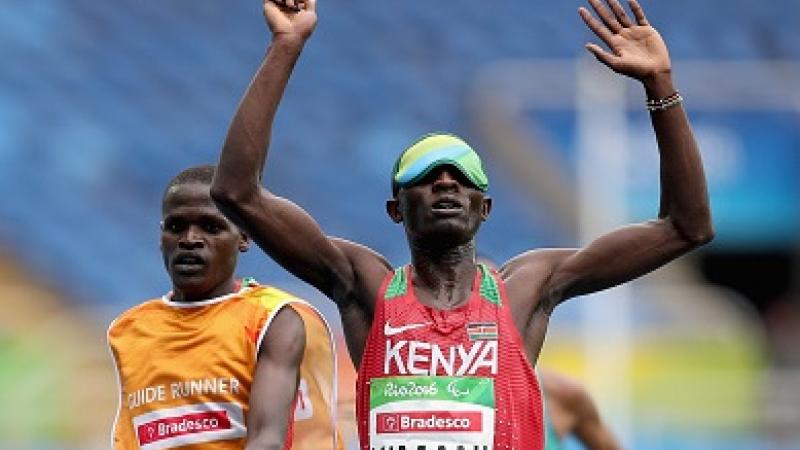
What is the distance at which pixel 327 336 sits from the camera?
19.4 ft

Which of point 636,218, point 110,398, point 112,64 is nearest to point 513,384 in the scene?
point 110,398

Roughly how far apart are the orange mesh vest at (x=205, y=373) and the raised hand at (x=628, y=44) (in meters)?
1.32

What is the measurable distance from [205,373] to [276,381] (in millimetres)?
278

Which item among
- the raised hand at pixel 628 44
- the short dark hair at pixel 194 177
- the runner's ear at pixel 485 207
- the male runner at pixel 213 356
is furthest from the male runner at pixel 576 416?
the raised hand at pixel 628 44

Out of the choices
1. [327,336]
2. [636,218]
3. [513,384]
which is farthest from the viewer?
[636,218]

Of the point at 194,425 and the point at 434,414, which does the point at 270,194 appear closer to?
the point at 434,414

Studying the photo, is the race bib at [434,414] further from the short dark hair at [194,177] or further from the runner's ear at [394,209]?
the short dark hair at [194,177]

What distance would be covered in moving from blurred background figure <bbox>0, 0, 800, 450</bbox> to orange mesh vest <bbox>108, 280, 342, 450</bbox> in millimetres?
7186

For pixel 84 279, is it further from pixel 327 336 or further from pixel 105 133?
pixel 327 336

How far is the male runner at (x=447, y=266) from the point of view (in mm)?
4859

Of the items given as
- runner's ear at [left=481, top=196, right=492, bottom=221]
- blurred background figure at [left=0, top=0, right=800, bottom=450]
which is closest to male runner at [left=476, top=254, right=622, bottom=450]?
runner's ear at [left=481, top=196, right=492, bottom=221]

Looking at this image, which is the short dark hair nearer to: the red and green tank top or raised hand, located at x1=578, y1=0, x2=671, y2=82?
the red and green tank top

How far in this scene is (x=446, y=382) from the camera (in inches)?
191

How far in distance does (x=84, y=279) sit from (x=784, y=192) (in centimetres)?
594
